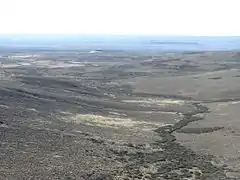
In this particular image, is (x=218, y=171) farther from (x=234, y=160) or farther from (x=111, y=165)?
(x=111, y=165)

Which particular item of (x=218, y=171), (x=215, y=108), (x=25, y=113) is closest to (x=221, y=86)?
(x=215, y=108)

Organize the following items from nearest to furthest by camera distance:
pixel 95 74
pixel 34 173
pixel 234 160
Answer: pixel 34 173 < pixel 234 160 < pixel 95 74

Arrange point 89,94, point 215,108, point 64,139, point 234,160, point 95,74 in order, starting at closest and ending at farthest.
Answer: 1. point 234,160
2. point 64,139
3. point 215,108
4. point 89,94
5. point 95,74

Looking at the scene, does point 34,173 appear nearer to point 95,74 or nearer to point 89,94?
point 89,94

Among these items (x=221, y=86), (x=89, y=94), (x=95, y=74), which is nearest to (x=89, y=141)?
(x=89, y=94)

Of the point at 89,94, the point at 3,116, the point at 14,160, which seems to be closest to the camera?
the point at 14,160

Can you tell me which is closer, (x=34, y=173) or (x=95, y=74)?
(x=34, y=173)
